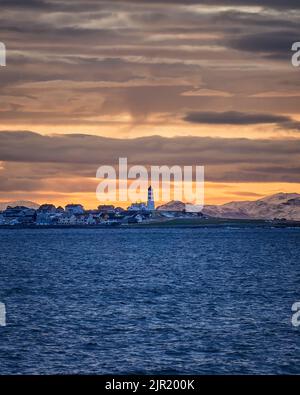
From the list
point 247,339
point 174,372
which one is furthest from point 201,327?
point 174,372

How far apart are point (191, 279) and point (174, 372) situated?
49.3 m

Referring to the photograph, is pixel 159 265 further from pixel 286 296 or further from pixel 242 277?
pixel 286 296

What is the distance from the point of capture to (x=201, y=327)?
48875 millimetres

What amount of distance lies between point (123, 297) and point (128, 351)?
2509 centimetres

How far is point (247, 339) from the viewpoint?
44406 millimetres

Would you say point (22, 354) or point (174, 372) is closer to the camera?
point (174, 372)

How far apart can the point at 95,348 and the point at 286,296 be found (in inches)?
1100
